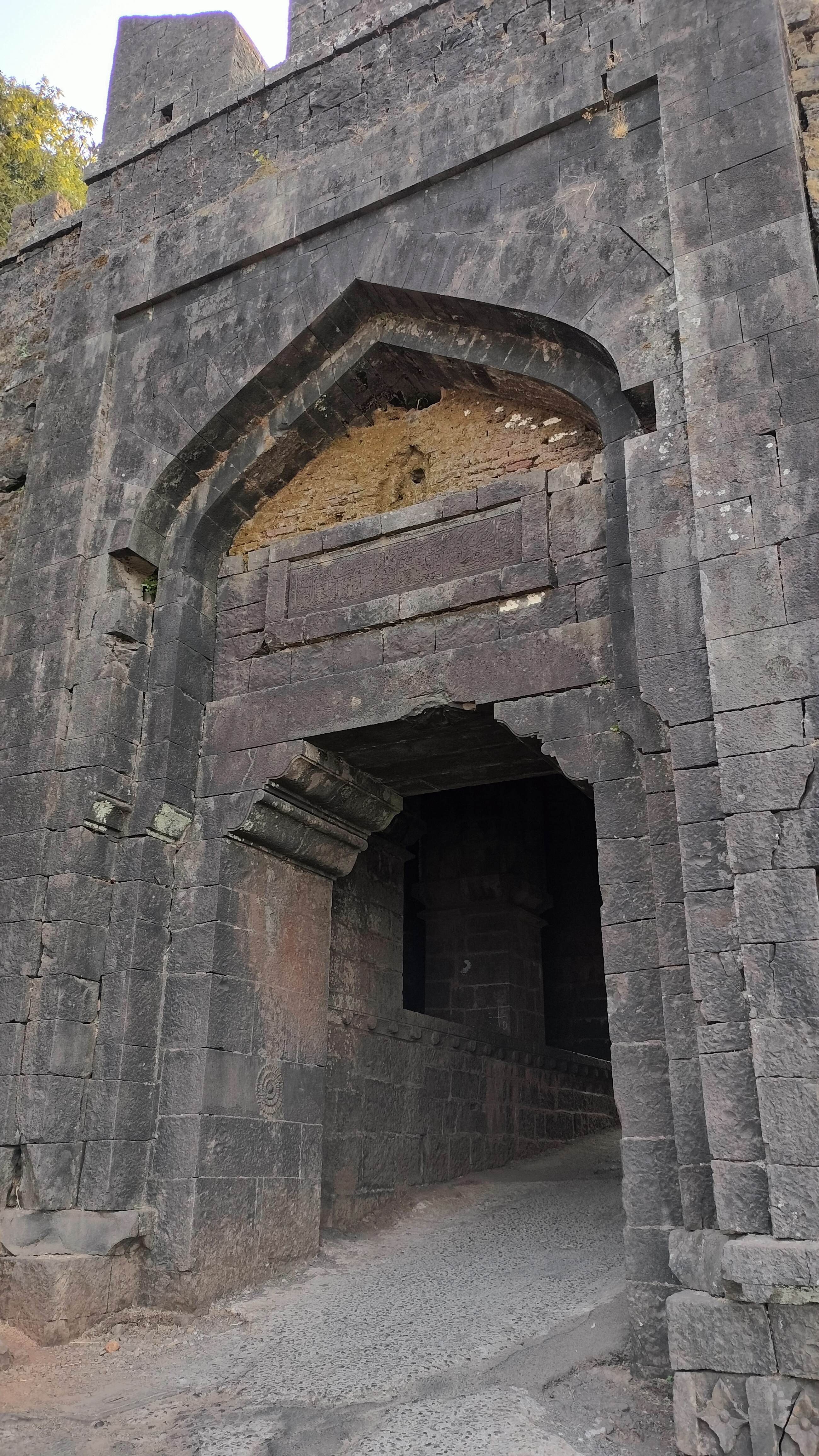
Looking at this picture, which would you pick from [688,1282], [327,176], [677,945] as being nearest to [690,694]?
[677,945]

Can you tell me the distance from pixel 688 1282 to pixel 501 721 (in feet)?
8.53

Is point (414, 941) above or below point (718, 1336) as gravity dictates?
above

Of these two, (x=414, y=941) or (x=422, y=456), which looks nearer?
(x=422, y=456)

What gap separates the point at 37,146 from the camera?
15406 mm

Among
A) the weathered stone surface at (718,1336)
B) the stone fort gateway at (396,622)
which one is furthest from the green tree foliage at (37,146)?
the weathered stone surface at (718,1336)

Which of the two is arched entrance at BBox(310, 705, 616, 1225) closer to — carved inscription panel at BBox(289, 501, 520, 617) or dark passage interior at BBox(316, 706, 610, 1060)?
dark passage interior at BBox(316, 706, 610, 1060)

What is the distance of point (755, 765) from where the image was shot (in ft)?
13.8

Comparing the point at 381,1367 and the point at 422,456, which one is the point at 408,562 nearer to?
the point at 422,456

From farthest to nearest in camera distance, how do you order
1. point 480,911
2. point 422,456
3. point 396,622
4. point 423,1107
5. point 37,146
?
point 37,146 → point 480,911 → point 423,1107 → point 422,456 → point 396,622

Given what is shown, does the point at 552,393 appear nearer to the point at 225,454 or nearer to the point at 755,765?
the point at 225,454

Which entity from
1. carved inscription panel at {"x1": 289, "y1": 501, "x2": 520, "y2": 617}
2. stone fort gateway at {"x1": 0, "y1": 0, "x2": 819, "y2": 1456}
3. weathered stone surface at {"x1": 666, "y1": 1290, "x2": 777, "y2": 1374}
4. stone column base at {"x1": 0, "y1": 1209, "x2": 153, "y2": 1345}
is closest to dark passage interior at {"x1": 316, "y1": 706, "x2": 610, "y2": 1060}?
stone fort gateway at {"x1": 0, "y1": 0, "x2": 819, "y2": 1456}

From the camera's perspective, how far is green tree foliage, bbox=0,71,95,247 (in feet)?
48.5

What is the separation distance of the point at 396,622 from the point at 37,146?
43.3 feet

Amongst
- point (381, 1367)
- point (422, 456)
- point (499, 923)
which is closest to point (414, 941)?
point (499, 923)
